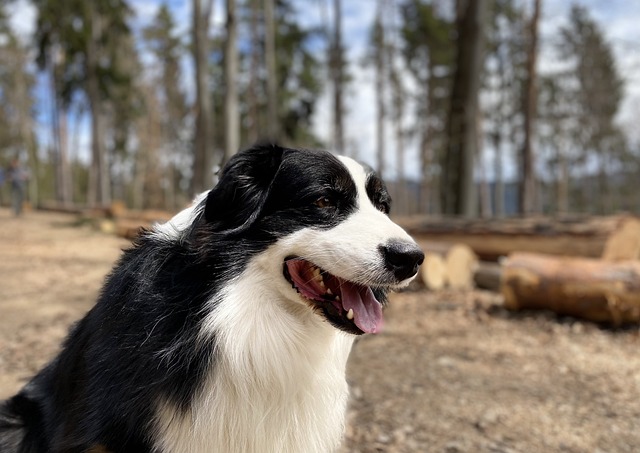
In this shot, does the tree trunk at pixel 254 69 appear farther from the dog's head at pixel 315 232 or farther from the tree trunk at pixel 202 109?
the dog's head at pixel 315 232

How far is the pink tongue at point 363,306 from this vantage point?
198 cm

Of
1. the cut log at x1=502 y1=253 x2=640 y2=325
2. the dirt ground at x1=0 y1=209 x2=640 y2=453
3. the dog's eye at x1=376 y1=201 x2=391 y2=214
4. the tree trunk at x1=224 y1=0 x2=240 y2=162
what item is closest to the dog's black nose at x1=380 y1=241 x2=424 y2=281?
the dog's eye at x1=376 y1=201 x2=391 y2=214

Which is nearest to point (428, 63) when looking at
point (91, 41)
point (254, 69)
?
point (254, 69)

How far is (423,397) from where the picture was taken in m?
4.09

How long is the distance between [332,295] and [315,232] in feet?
0.86

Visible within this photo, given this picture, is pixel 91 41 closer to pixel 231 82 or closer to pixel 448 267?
pixel 231 82

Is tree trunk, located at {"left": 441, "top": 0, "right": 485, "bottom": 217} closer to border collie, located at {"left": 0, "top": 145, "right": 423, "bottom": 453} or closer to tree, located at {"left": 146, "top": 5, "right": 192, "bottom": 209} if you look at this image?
border collie, located at {"left": 0, "top": 145, "right": 423, "bottom": 453}

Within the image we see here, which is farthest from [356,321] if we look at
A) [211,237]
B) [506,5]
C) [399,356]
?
[506,5]

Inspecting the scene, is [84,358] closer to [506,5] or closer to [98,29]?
[98,29]

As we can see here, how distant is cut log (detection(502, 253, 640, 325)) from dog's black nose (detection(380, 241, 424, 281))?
16.1ft

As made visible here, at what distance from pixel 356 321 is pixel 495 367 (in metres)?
3.40

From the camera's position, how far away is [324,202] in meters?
2.04

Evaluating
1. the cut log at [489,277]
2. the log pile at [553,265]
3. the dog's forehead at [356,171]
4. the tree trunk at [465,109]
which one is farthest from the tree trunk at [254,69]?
the dog's forehead at [356,171]

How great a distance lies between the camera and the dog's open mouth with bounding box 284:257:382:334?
77.2 inches
